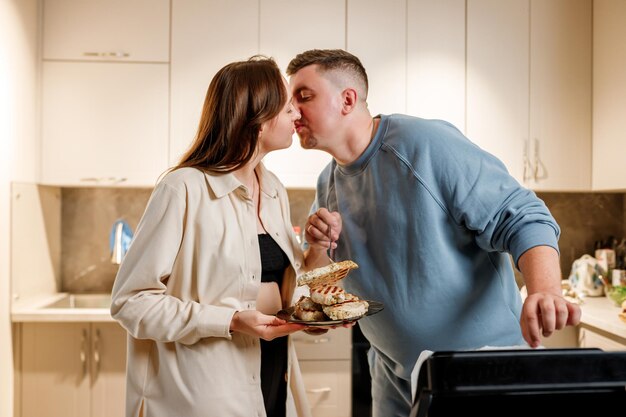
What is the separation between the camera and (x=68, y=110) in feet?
10.1

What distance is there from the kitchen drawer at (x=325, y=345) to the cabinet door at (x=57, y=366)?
3.31ft

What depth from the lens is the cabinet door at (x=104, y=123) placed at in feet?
10.1

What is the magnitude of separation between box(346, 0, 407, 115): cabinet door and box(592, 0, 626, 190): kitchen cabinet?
3.25ft

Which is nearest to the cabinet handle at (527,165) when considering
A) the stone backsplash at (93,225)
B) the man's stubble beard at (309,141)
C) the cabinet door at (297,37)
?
the cabinet door at (297,37)

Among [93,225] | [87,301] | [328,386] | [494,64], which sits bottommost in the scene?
[328,386]

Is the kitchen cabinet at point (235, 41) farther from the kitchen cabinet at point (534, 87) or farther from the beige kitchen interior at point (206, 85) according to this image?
the kitchen cabinet at point (534, 87)

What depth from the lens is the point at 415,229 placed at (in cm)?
148

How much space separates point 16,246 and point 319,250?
185 centimetres

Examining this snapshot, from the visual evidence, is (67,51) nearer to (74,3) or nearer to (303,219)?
(74,3)

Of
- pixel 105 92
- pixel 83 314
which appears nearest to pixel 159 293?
pixel 83 314

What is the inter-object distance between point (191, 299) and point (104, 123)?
1.97 meters

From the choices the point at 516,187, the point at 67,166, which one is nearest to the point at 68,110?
the point at 67,166

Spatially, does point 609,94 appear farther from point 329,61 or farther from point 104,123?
point 104,123

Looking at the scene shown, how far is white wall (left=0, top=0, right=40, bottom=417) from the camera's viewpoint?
2.71 m
